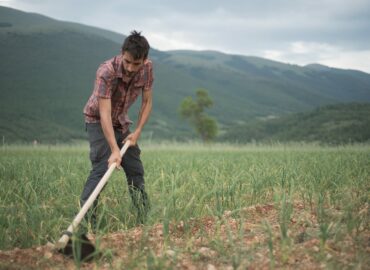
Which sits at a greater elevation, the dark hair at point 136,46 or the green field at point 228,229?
the dark hair at point 136,46

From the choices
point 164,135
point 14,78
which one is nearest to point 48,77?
point 14,78

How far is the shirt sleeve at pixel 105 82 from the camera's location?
4062 millimetres

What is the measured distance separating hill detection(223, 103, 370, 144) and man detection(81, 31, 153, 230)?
29.4 m

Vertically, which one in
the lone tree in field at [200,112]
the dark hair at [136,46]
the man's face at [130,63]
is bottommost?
the lone tree in field at [200,112]

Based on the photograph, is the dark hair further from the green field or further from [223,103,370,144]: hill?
[223,103,370,144]: hill

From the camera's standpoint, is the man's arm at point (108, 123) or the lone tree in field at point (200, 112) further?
the lone tree in field at point (200, 112)

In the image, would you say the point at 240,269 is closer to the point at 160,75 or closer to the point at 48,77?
the point at 48,77

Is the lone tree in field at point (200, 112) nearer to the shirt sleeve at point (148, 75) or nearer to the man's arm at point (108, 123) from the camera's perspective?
the shirt sleeve at point (148, 75)

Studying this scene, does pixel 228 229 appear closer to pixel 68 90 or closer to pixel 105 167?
pixel 105 167

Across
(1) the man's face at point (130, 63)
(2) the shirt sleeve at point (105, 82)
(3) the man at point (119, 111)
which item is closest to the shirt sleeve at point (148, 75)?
(3) the man at point (119, 111)

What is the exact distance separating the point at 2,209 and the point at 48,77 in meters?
98.3

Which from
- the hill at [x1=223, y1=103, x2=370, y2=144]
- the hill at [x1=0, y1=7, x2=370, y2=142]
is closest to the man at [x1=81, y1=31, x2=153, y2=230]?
the hill at [x1=223, y1=103, x2=370, y2=144]

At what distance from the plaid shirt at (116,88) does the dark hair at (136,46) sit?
0.91ft

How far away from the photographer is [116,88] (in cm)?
432
